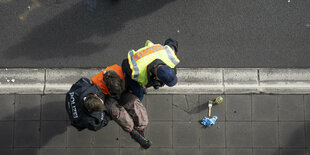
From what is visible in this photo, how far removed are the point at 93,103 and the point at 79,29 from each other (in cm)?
255

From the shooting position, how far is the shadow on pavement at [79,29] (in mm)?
5340

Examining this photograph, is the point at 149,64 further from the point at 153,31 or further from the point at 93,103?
the point at 153,31

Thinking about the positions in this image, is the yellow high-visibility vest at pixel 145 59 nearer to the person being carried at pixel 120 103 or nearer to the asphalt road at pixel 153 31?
the person being carried at pixel 120 103

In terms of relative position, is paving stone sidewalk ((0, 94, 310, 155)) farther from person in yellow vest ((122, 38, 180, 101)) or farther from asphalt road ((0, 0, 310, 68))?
person in yellow vest ((122, 38, 180, 101))

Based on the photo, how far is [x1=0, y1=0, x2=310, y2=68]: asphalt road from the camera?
5344 millimetres

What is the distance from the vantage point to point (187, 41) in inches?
211

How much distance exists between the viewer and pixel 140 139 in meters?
4.65

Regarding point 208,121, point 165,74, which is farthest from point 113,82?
point 208,121

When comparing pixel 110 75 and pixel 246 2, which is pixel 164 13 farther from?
pixel 110 75

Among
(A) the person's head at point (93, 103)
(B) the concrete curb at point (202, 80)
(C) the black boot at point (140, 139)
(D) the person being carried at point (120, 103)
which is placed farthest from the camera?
(B) the concrete curb at point (202, 80)

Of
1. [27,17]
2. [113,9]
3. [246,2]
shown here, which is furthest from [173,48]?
[27,17]

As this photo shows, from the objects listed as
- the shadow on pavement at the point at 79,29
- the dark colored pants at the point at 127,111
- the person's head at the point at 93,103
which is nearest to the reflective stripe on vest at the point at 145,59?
the dark colored pants at the point at 127,111

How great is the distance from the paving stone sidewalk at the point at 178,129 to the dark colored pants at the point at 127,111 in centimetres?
116

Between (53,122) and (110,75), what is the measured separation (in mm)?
2345
